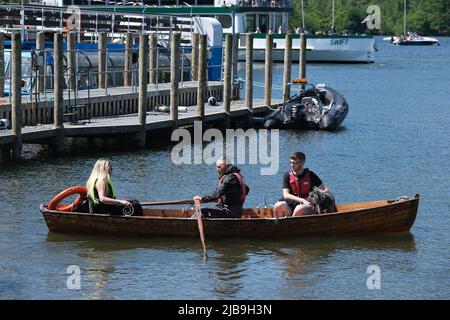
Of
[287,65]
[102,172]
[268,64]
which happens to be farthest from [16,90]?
[287,65]

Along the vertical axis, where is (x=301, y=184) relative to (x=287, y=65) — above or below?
below

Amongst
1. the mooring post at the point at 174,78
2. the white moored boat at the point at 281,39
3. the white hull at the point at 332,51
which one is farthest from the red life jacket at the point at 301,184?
the white hull at the point at 332,51

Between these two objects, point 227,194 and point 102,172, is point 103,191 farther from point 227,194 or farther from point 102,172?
point 227,194

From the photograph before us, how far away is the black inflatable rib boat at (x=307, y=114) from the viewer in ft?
130

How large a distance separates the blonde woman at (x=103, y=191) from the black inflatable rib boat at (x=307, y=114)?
61.0ft

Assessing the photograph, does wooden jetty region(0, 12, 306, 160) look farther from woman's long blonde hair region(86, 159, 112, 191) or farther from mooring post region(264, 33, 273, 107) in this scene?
woman's long blonde hair region(86, 159, 112, 191)

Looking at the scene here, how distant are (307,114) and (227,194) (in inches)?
753

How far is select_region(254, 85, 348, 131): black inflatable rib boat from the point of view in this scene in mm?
39500

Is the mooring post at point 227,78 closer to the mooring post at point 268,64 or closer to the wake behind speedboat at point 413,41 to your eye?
the mooring post at point 268,64

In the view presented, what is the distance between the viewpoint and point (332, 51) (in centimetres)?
8838

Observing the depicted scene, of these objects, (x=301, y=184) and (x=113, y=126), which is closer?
(x=301, y=184)

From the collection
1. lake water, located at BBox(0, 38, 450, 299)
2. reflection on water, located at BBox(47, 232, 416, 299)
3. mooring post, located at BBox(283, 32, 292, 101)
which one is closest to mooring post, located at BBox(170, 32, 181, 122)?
lake water, located at BBox(0, 38, 450, 299)

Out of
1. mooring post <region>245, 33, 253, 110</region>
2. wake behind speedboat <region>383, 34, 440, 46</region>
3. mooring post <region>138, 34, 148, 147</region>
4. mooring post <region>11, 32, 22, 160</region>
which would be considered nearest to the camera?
mooring post <region>11, 32, 22, 160</region>

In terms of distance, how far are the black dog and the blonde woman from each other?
3.29m
